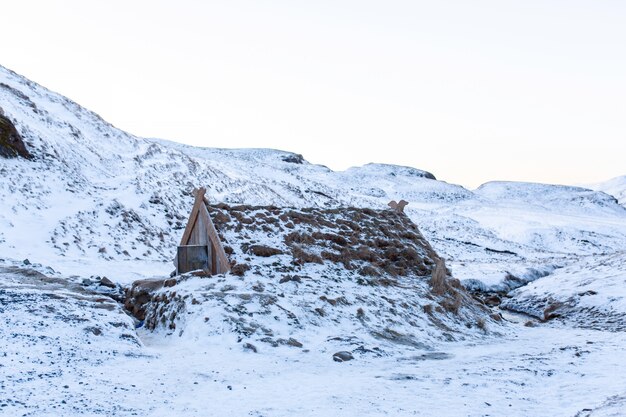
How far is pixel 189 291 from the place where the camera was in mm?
15578

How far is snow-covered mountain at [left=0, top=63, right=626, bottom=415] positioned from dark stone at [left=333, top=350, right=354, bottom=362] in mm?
441

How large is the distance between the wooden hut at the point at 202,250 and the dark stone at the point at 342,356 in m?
5.77

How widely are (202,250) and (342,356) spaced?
322 inches

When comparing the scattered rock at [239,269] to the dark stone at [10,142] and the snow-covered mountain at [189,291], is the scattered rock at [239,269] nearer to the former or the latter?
the snow-covered mountain at [189,291]

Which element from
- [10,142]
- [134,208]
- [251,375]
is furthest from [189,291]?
[10,142]

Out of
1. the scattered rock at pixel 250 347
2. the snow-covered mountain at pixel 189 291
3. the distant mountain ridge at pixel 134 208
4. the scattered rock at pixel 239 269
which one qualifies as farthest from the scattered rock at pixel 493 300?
the scattered rock at pixel 250 347

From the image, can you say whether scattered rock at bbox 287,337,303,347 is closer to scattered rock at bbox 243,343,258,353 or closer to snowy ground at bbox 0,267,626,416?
snowy ground at bbox 0,267,626,416

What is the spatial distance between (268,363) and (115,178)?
30.1 metres

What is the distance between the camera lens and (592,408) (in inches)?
375

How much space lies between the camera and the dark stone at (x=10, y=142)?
3281 centimetres

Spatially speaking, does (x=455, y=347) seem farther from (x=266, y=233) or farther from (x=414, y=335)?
(x=266, y=233)

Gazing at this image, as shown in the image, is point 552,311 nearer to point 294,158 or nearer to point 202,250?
point 202,250

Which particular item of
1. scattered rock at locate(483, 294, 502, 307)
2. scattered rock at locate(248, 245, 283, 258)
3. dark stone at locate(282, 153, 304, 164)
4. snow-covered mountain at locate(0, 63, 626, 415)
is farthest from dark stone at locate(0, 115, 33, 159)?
dark stone at locate(282, 153, 304, 164)

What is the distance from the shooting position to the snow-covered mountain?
10555mm
